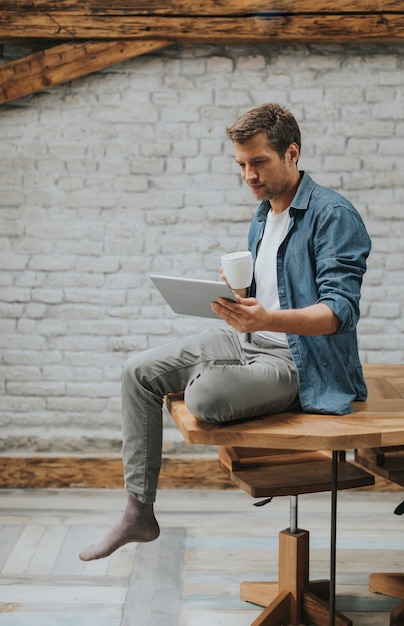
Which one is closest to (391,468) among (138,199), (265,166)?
(265,166)

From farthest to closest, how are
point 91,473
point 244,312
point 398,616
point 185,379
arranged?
point 91,473 → point 398,616 → point 185,379 → point 244,312

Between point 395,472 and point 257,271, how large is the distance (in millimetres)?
821

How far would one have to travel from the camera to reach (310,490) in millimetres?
2609

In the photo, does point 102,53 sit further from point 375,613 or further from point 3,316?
point 375,613

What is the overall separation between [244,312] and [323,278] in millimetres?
327

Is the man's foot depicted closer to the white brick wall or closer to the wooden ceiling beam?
the white brick wall

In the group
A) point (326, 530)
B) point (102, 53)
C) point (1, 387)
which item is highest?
point (102, 53)

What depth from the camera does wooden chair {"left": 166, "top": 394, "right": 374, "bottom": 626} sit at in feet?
8.62

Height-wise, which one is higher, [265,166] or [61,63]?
[61,63]

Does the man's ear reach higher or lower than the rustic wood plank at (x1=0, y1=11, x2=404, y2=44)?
lower

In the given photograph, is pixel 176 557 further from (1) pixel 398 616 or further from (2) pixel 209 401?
(2) pixel 209 401

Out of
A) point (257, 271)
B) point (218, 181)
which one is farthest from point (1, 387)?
point (257, 271)

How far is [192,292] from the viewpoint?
7.53ft

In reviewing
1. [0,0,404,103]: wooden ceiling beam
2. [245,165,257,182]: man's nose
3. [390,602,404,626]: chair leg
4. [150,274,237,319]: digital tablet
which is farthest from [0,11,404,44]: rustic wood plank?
[390,602,404,626]: chair leg
